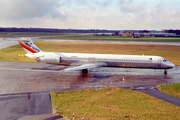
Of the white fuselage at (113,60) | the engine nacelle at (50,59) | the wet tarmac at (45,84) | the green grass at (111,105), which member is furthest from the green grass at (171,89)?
the engine nacelle at (50,59)

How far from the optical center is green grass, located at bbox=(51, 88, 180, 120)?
14781mm

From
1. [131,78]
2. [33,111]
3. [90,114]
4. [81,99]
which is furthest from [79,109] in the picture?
[131,78]

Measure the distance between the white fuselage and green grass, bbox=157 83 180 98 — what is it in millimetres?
6765

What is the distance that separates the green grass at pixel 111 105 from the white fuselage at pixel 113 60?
9704 millimetres

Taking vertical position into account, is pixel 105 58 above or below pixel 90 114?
above

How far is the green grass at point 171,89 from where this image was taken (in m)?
20.7

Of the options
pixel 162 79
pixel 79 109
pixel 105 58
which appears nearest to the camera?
pixel 79 109

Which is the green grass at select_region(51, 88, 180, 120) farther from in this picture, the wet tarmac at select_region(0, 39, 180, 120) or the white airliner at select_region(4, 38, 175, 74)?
the white airliner at select_region(4, 38, 175, 74)

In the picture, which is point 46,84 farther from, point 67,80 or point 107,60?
point 107,60

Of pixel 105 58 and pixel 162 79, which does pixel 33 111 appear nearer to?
pixel 105 58

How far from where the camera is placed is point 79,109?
15.8m

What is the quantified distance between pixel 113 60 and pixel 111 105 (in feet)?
47.1

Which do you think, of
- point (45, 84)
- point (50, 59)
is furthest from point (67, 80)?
point (50, 59)

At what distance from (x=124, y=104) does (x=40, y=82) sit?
44.1 feet
